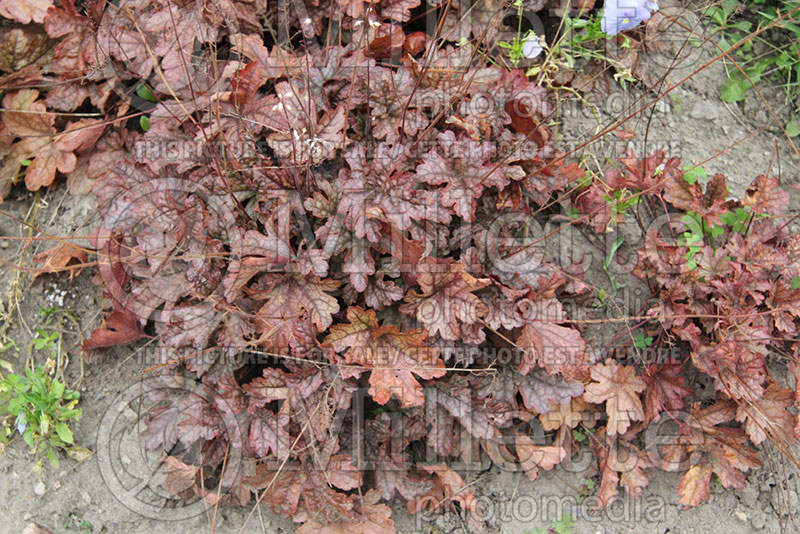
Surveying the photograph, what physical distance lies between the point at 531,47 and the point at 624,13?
41 centimetres

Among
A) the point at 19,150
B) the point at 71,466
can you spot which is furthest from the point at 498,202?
the point at 19,150

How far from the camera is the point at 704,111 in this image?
313 cm

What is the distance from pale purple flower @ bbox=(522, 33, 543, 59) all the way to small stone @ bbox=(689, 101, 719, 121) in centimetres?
84

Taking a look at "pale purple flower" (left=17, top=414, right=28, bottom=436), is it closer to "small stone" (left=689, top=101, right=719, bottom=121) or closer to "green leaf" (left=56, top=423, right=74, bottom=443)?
"green leaf" (left=56, top=423, right=74, bottom=443)

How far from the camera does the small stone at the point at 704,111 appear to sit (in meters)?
3.12

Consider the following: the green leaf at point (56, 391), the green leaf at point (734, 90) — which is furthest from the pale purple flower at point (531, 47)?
the green leaf at point (56, 391)

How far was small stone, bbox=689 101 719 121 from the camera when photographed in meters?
3.12

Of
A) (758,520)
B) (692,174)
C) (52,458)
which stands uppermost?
(692,174)

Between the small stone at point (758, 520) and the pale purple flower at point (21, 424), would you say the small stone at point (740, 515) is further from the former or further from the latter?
the pale purple flower at point (21, 424)

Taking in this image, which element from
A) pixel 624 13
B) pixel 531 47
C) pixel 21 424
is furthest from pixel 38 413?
pixel 624 13

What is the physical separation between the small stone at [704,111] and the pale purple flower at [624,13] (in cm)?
54

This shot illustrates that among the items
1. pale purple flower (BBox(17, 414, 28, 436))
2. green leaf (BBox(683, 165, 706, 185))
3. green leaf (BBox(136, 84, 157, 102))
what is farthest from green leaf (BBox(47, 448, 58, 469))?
green leaf (BBox(683, 165, 706, 185))

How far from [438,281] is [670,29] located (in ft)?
6.30

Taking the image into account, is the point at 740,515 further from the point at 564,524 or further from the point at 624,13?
the point at 624,13
